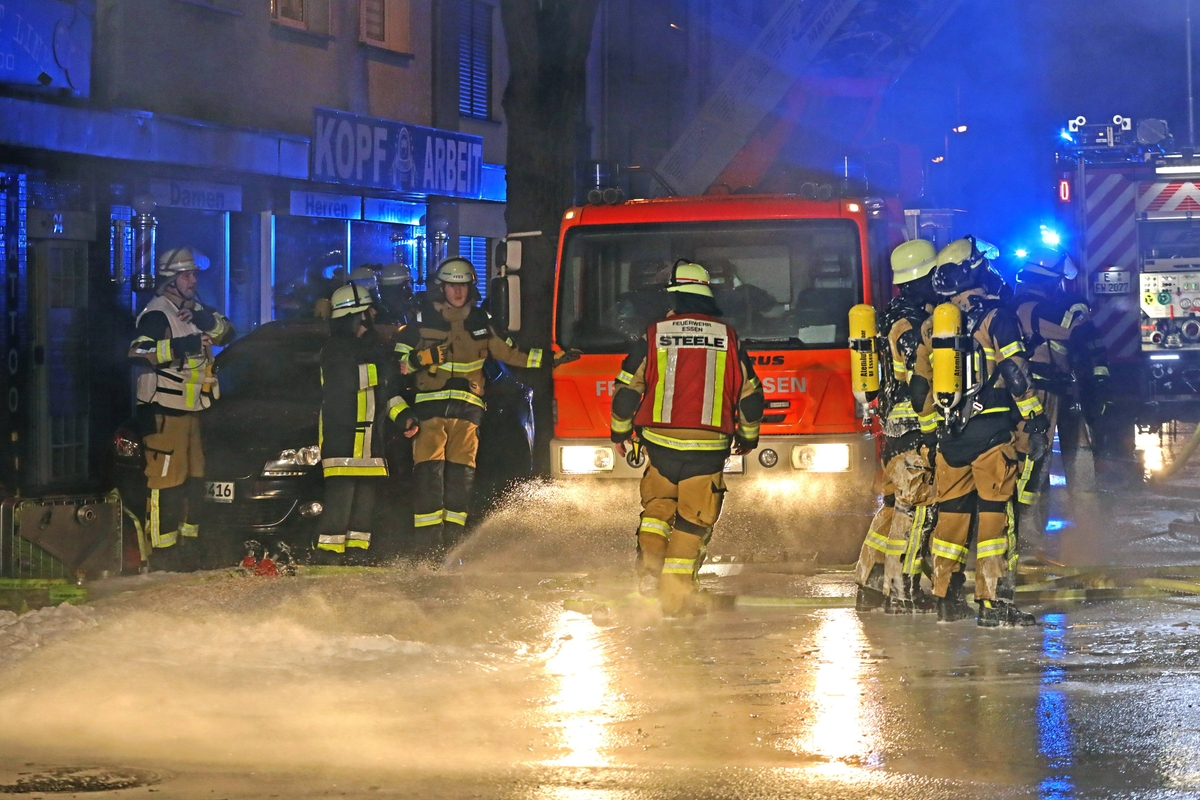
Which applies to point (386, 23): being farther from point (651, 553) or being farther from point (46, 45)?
point (651, 553)

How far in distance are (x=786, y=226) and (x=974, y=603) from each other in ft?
9.13

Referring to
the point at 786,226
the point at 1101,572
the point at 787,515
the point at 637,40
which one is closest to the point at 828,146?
the point at 786,226

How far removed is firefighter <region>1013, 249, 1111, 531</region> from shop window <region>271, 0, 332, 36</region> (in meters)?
9.39

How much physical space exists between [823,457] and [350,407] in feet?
8.75

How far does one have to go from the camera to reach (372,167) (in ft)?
62.4

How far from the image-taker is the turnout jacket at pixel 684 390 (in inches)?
302

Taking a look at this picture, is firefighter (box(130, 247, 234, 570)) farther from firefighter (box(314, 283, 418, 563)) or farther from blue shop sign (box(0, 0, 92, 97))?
blue shop sign (box(0, 0, 92, 97))

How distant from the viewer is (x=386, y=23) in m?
20.1

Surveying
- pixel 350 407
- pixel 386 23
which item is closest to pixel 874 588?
pixel 350 407

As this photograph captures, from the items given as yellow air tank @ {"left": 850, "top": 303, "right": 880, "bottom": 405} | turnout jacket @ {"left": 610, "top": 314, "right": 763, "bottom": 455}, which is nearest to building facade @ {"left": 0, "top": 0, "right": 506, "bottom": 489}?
turnout jacket @ {"left": 610, "top": 314, "right": 763, "bottom": 455}

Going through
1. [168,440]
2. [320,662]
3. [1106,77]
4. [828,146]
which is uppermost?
[1106,77]

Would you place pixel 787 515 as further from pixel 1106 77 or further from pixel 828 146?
pixel 1106 77

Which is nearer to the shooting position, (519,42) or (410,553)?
(410,553)

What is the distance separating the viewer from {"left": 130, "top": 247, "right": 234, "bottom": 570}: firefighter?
9.34m
